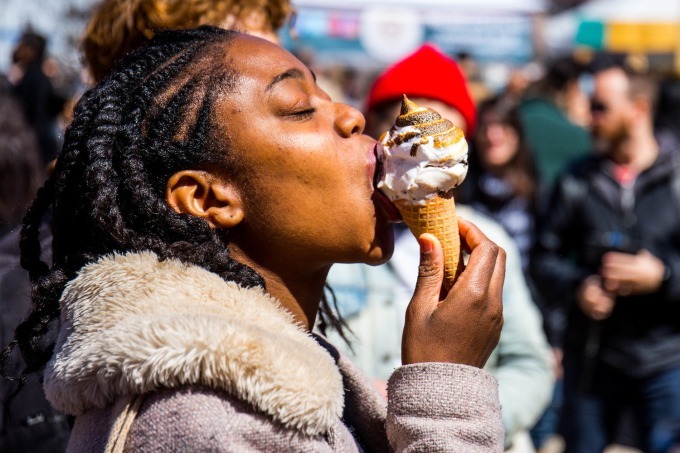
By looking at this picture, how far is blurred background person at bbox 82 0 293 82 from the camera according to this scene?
2484 mm

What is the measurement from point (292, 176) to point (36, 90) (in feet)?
27.2

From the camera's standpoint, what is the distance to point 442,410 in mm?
1581

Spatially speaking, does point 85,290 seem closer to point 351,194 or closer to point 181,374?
point 181,374

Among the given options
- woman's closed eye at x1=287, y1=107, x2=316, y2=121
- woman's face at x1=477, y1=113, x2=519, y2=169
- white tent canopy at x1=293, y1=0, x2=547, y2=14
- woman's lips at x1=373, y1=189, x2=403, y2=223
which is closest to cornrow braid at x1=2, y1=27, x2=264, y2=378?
woman's closed eye at x1=287, y1=107, x2=316, y2=121

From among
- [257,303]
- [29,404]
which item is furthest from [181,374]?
[29,404]

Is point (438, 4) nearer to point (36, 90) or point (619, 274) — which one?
point (36, 90)

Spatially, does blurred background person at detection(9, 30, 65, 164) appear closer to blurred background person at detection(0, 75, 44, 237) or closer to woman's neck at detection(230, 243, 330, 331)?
blurred background person at detection(0, 75, 44, 237)

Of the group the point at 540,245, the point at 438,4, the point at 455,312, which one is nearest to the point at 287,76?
the point at 455,312

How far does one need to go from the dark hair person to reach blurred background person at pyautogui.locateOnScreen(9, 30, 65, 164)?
25.4 ft

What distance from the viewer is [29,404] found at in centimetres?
Result: 221

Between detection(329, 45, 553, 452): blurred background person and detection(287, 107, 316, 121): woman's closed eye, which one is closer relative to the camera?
detection(287, 107, 316, 121): woman's closed eye

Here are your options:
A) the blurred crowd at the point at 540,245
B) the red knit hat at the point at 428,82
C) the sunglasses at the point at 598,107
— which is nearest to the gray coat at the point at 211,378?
the blurred crowd at the point at 540,245

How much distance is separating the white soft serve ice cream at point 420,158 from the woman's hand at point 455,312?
11cm

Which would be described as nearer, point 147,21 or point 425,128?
point 425,128
